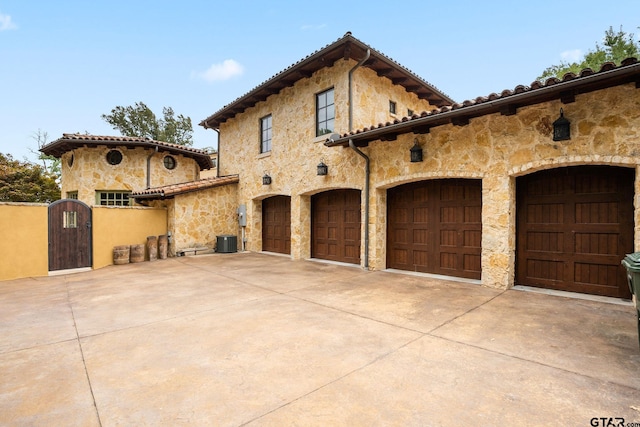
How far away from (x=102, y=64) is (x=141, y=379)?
25318 millimetres

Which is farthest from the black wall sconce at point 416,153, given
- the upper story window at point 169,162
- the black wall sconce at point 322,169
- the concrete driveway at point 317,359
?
the upper story window at point 169,162

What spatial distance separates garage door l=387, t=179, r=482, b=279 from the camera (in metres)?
6.50

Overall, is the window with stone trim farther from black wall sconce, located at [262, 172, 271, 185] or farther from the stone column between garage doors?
the stone column between garage doors

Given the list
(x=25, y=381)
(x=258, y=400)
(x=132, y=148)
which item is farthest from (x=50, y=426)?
(x=132, y=148)

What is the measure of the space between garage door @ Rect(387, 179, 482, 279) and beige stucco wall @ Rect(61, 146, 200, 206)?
1130cm

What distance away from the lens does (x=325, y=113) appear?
9281 mm

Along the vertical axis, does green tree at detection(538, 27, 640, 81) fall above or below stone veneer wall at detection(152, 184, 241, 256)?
above

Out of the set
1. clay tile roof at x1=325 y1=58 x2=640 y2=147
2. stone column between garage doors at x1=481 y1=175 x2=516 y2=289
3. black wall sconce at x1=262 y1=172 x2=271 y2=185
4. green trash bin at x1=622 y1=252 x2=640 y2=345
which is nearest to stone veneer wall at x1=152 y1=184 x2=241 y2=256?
black wall sconce at x1=262 y1=172 x2=271 y2=185

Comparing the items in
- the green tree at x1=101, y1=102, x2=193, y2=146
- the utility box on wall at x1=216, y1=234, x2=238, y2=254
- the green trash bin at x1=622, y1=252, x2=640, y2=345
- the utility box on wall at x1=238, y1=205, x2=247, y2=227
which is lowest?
the utility box on wall at x1=216, y1=234, x2=238, y2=254

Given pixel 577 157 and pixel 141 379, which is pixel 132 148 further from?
pixel 577 157

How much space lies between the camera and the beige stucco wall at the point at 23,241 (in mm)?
7098

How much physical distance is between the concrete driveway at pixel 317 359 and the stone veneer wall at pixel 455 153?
1985mm

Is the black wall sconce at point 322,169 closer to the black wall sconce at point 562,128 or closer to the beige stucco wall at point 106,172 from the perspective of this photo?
the black wall sconce at point 562,128

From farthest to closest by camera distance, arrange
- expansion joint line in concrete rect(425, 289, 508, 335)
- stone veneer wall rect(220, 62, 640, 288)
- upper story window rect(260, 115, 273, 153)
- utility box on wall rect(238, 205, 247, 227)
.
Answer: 1. utility box on wall rect(238, 205, 247, 227)
2. upper story window rect(260, 115, 273, 153)
3. stone veneer wall rect(220, 62, 640, 288)
4. expansion joint line in concrete rect(425, 289, 508, 335)
